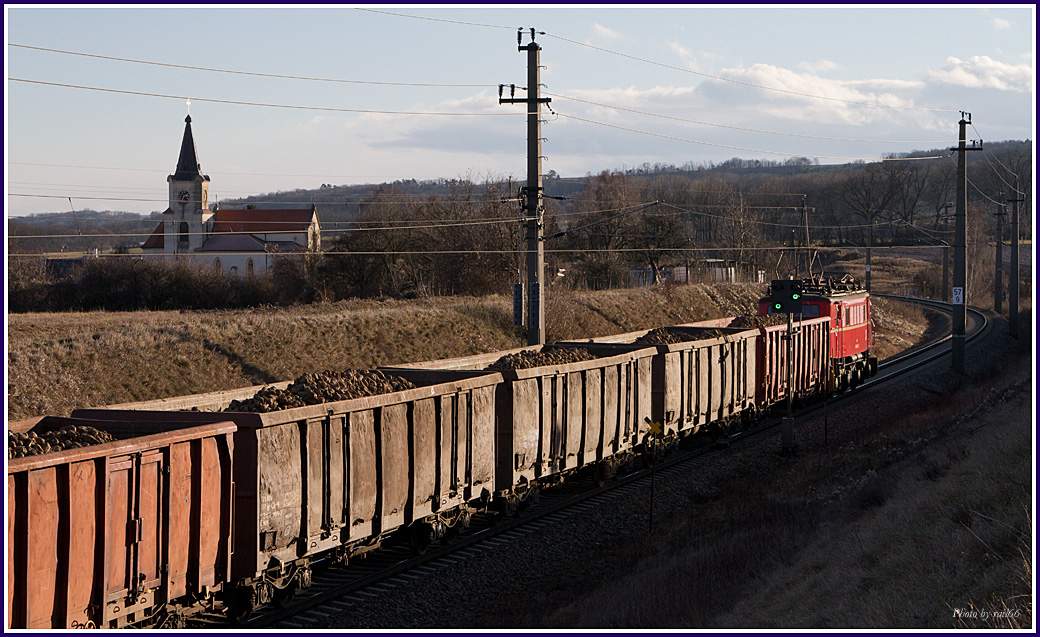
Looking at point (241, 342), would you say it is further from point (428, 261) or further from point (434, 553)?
point (428, 261)

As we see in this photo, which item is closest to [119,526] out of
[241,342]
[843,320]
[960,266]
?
[241,342]

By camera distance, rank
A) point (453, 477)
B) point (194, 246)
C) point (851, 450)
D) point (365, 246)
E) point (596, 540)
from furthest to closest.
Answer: point (194, 246) < point (365, 246) < point (851, 450) < point (596, 540) < point (453, 477)

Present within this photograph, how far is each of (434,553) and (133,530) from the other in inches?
211

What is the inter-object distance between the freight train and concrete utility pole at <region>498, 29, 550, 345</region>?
23.5 ft

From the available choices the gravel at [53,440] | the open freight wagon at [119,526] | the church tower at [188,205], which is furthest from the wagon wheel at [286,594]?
the church tower at [188,205]

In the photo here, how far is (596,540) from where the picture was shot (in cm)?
1444

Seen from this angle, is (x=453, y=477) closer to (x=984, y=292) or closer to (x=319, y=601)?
(x=319, y=601)

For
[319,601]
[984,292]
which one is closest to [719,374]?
[319,601]

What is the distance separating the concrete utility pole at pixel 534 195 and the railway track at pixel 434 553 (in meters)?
5.94

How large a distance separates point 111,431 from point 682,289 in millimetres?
50849

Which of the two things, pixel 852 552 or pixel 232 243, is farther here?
pixel 232 243

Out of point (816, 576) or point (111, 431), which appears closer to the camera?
point (111, 431)

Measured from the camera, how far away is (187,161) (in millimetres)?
107375

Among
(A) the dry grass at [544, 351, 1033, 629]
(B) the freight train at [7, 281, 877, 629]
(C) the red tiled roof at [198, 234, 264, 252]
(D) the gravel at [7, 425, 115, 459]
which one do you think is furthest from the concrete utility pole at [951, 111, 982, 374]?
(C) the red tiled roof at [198, 234, 264, 252]
